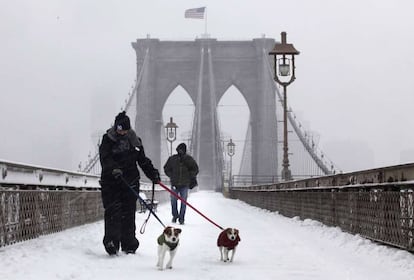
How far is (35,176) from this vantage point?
7.52 m

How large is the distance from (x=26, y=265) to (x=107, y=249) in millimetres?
1105

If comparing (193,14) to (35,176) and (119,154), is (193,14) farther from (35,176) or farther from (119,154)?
(119,154)

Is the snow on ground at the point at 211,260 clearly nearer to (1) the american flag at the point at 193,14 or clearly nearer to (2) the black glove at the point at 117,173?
(2) the black glove at the point at 117,173

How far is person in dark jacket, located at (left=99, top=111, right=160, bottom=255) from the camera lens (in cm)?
647

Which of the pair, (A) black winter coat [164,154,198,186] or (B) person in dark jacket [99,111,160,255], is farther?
(A) black winter coat [164,154,198,186]

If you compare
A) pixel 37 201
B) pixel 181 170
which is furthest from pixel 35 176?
pixel 181 170

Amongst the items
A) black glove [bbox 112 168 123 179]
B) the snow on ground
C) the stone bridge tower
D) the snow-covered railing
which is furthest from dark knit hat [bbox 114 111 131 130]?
the stone bridge tower

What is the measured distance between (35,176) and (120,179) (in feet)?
4.96

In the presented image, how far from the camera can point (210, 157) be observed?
86750 millimetres

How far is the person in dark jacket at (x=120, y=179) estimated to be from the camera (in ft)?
21.2

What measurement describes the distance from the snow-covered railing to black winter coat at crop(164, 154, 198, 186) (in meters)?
2.46

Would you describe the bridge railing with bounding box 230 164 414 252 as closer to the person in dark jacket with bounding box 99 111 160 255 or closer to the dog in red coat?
the dog in red coat

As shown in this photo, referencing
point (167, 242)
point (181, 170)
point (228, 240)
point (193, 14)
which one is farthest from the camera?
point (193, 14)

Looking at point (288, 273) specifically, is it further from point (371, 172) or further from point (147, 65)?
point (147, 65)
